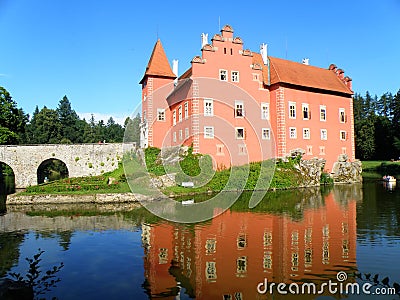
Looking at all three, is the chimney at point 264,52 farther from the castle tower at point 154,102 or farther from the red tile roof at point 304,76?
the castle tower at point 154,102

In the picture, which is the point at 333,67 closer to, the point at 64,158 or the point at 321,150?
the point at 321,150

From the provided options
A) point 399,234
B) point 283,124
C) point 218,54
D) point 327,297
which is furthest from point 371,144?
point 327,297

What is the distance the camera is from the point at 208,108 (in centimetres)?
3181

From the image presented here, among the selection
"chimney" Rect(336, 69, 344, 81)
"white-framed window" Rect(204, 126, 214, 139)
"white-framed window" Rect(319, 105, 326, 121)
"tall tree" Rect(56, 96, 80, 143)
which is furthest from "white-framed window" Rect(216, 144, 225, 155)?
"tall tree" Rect(56, 96, 80, 143)

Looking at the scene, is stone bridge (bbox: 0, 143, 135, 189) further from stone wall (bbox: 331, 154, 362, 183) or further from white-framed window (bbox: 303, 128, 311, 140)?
stone wall (bbox: 331, 154, 362, 183)

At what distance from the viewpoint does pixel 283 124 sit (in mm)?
33750

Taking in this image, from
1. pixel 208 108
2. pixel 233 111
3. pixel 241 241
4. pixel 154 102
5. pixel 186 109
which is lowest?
pixel 241 241

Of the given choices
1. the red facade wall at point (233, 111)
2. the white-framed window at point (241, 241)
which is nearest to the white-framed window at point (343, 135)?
the red facade wall at point (233, 111)

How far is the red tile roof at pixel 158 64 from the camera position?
3731 cm

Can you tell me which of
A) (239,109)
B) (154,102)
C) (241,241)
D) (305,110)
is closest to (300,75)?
(305,110)

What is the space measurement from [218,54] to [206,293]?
27790 millimetres

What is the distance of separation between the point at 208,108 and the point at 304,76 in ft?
41.9

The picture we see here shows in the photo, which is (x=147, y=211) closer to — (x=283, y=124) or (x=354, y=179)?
(x=283, y=124)

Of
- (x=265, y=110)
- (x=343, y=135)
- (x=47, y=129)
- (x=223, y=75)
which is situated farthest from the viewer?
(x=47, y=129)
